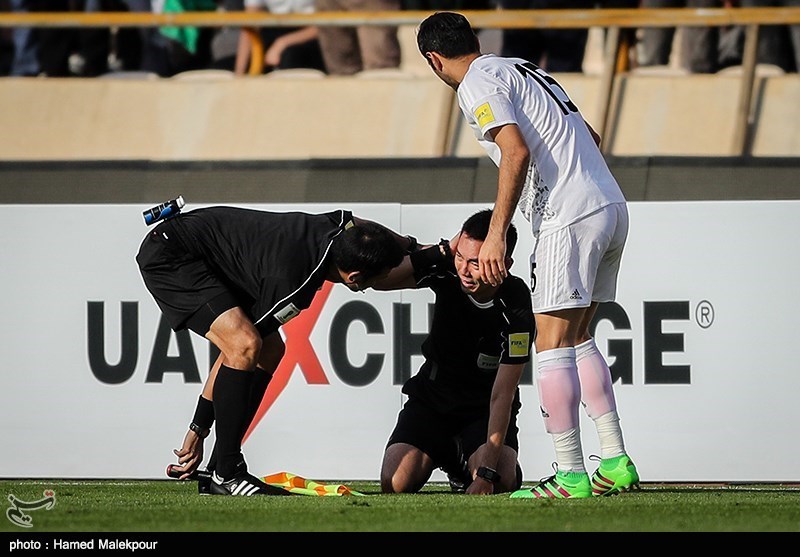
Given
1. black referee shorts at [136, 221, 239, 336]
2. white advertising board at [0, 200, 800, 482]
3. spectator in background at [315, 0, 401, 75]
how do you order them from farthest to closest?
spectator in background at [315, 0, 401, 75]
white advertising board at [0, 200, 800, 482]
black referee shorts at [136, 221, 239, 336]

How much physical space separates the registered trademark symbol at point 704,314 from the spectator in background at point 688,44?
10.8 feet

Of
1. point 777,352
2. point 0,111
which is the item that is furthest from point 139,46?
point 777,352

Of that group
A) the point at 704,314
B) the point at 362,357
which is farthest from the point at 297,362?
the point at 704,314

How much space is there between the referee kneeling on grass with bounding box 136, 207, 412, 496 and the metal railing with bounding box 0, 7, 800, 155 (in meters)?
4.17

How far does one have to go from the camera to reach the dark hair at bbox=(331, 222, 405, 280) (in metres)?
6.15

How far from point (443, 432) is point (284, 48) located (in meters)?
5.21

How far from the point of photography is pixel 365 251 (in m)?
6.15

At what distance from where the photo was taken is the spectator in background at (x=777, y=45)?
34.2ft

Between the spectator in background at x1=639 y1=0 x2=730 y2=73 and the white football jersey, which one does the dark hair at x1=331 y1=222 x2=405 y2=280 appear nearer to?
the white football jersey

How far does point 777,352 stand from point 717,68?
358cm

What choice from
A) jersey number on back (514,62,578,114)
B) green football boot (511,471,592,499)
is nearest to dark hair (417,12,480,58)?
jersey number on back (514,62,578,114)

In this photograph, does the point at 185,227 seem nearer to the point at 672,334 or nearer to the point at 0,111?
the point at 672,334

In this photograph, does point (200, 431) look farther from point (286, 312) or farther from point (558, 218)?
point (558, 218)

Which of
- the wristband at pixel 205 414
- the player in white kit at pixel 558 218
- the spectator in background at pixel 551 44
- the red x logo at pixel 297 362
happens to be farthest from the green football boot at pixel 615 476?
the spectator in background at pixel 551 44
